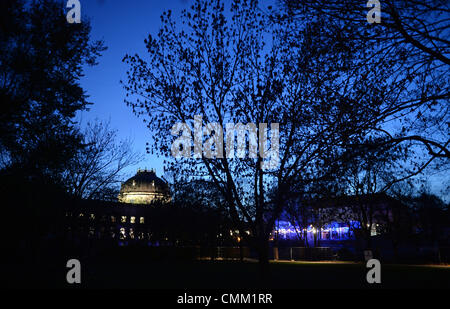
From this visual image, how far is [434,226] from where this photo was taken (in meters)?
49.2

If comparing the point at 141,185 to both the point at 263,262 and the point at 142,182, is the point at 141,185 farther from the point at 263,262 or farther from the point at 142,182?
the point at 263,262

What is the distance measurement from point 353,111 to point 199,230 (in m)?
33.7

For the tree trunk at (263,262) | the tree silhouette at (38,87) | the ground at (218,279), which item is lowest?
the ground at (218,279)

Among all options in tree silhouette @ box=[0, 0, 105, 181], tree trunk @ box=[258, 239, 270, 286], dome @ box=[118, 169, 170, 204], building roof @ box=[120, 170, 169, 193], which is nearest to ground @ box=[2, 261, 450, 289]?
tree trunk @ box=[258, 239, 270, 286]

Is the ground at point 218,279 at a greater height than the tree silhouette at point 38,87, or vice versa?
the tree silhouette at point 38,87

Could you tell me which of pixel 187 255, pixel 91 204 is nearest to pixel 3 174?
pixel 91 204

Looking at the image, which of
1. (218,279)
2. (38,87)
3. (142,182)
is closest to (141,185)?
(142,182)

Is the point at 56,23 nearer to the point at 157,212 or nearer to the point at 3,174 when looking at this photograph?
the point at 3,174

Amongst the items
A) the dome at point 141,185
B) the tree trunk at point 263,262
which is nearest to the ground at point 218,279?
the tree trunk at point 263,262

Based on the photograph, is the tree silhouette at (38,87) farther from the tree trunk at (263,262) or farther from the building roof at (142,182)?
the building roof at (142,182)

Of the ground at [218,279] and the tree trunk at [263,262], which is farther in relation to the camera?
the ground at [218,279]

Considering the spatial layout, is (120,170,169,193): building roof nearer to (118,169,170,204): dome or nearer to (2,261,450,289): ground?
(118,169,170,204): dome

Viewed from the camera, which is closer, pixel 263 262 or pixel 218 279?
pixel 263 262

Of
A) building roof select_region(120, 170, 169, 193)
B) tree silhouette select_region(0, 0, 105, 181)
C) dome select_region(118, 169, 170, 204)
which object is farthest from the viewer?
building roof select_region(120, 170, 169, 193)
